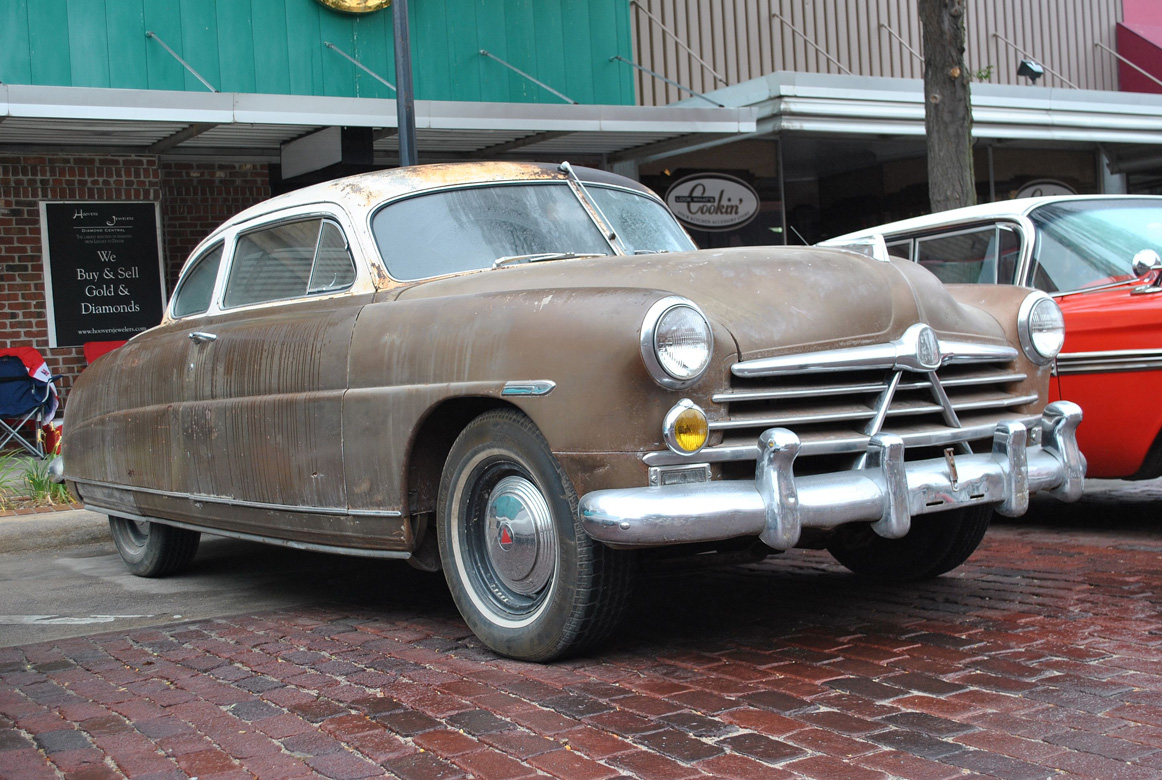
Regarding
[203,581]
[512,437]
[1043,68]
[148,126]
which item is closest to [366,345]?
[512,437]

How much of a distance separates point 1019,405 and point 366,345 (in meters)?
2.36

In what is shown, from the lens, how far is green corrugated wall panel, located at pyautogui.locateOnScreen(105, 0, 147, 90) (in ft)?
36.6

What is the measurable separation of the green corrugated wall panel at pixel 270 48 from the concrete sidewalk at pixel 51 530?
5.50 meters

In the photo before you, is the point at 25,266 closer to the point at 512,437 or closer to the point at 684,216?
the point at 684,216

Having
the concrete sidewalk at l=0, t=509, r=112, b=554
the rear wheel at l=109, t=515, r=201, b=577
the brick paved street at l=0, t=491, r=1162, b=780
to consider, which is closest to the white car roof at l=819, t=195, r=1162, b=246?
the brick paved street at l=0, t=491, r=1162, b=780

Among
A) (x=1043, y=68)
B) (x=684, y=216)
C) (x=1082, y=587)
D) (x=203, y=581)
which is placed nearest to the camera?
(x=1082, y=587)

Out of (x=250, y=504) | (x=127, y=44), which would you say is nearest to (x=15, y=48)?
(x=127, y=44)

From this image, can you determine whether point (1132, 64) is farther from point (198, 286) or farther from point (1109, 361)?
point (198, 286)

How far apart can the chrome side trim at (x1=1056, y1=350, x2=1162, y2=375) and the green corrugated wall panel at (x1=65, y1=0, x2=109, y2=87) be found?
889 cm

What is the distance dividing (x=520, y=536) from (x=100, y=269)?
9.40 m

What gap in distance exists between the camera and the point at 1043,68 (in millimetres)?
16656

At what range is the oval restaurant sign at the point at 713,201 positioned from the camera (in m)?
14.1

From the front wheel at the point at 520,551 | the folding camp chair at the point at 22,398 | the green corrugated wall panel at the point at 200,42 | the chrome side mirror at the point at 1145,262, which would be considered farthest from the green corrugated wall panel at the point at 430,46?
the front wheel at the point at 520,551

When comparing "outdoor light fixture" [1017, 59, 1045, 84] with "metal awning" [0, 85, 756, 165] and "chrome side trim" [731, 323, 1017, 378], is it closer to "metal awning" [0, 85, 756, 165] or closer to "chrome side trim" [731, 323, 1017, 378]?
"metal awning" [0, 85, 756, 165]
